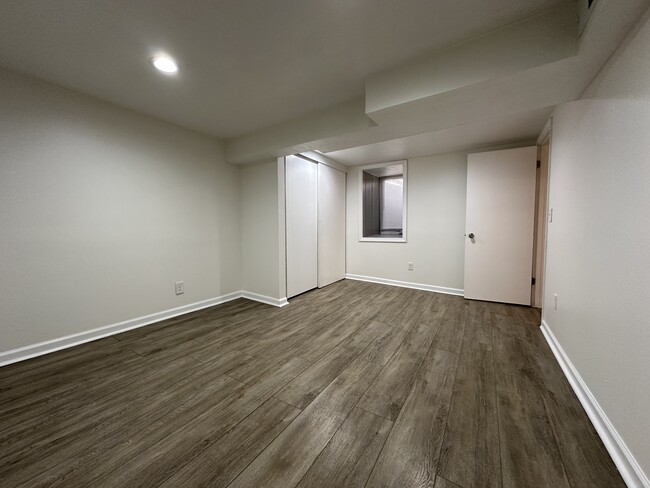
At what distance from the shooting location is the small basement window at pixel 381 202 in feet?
15.1

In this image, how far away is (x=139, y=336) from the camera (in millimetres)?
2375

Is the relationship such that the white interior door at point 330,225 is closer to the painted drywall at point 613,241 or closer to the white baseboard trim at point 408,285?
the white baseboard trim at point 408,285

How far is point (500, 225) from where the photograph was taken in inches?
128

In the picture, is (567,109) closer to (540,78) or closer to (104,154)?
(540,78)

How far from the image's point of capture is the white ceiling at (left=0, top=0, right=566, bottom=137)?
1.28 meters

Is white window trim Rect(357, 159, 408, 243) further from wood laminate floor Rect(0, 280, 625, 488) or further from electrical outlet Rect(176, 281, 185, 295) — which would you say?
electrical outlet Rect(176, 281, 185, 295)

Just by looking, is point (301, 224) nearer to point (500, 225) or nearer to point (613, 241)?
point (500, 225)

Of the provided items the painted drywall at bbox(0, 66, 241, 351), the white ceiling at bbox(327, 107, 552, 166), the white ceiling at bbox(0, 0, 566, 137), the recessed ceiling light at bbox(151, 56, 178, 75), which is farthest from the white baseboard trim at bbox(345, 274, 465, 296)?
the recessed ceiling light at bbox(151, 56, 178, 75)

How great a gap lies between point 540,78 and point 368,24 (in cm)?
109

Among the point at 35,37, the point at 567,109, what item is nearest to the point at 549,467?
the point at 567,109

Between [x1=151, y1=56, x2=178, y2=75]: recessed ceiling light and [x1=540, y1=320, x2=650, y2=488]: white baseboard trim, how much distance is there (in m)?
3.30

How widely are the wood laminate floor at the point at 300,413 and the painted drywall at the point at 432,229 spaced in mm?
1528

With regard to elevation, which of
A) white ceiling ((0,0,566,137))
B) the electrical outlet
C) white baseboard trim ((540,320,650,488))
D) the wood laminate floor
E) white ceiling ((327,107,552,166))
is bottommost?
the wood laminate floor

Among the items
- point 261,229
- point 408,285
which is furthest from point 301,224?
point 408,285
